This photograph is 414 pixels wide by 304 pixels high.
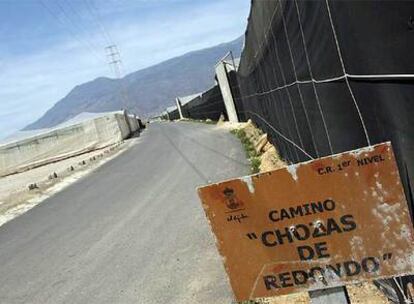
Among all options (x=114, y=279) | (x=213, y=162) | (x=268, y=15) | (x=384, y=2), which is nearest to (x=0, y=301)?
(x=114, y=279)

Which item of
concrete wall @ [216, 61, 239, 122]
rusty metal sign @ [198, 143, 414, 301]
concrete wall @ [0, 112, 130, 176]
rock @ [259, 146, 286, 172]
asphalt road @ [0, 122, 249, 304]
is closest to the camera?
rusty metal sign @ [198, 143, 414, 301]

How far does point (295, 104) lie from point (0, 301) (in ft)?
15.4

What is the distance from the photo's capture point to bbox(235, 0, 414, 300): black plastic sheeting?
2.87m

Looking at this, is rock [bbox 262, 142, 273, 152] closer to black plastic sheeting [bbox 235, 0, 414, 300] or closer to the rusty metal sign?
black plastic sheeting [bbox 235, 0, 414, 300]

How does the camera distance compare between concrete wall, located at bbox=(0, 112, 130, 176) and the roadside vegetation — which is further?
concrete wall, located at bbox=(0, 112, 130, 176)

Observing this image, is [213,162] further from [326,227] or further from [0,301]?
[326,227]

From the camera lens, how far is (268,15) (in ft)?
29.6

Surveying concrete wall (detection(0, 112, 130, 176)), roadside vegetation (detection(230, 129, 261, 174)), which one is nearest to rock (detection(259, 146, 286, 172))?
roadside vegetation (detection(230, 129, 261, 174))

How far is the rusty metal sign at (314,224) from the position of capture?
9.39 feet

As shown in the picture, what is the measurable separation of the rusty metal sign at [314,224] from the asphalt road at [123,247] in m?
3.18

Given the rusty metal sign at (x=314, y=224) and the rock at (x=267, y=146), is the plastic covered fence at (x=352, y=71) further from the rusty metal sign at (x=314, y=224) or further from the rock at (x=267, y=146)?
the rock at (x=267, y=146)

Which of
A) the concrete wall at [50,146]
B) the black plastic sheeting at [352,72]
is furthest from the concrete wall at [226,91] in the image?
the black plastic sheeting at [352,72]

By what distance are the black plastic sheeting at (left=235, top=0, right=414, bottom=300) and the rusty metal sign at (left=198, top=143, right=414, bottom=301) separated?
0.44 meters

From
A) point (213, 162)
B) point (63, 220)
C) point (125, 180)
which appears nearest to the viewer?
point (63, 220)
